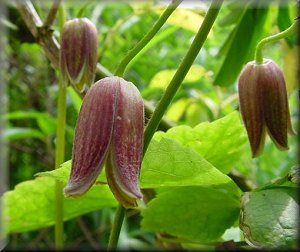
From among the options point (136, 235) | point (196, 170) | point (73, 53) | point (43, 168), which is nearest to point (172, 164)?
point (196, 170)

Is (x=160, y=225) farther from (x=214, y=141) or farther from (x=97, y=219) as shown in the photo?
(x=97, y=219)

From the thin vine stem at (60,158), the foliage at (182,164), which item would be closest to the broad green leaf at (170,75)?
the foliage at (182,164)

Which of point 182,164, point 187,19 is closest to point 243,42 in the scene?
point 187,19

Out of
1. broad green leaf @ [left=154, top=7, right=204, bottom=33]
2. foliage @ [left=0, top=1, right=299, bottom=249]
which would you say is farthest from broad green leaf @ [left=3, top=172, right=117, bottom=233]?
broad green leaf @ [left=154, top=7, right=204, bottom=33]

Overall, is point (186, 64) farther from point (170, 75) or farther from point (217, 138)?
point (170, 75)

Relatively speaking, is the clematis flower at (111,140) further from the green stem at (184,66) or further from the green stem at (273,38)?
the green stem at (273,38)

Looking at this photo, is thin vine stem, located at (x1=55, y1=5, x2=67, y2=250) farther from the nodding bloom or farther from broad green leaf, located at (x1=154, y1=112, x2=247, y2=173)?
broad green leaf, located at (x1=154, y1=112, x2=247, y2=173)
